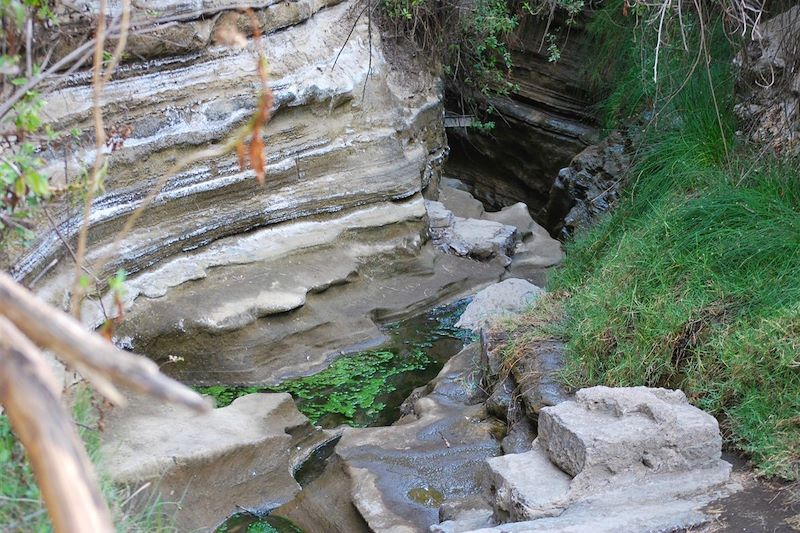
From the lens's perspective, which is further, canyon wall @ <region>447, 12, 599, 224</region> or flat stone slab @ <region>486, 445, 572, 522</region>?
canyon wall @ <region>447, 12, 599, 224</region>

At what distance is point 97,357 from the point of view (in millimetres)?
1295

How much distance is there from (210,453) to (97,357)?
3150mm

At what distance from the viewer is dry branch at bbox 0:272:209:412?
1278 mm

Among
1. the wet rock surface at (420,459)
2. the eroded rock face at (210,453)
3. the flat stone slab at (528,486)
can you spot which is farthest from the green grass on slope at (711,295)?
the eroded rock face at (210,453)

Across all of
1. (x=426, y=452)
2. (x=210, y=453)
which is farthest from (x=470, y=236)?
(x=210, y=453)

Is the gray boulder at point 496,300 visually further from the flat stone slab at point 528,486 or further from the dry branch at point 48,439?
the dry branch at point 48,439

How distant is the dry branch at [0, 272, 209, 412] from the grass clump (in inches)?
112

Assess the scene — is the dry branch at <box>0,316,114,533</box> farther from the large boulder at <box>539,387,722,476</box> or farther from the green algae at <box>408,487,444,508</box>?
the green algae at <box>408,487,444,508</box>

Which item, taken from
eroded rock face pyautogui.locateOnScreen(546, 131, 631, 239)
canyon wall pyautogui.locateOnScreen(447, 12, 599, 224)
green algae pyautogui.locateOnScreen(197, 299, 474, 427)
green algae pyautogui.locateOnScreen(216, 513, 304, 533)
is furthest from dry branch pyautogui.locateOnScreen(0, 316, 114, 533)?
canyon wall pyautogui.locateOnScreen(447, 12, 599, 224)

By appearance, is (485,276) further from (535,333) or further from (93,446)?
(93,446)

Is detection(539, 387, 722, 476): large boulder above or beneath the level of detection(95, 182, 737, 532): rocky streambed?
above

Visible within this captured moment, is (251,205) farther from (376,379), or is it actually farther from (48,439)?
(48,439)

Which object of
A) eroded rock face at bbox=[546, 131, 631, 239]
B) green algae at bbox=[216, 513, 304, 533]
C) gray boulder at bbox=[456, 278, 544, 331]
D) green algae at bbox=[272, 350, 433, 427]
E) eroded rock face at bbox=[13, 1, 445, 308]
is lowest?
green algae at bbox=[272, 350, 433, 427]

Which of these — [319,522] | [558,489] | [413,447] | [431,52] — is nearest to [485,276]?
[431,52]
